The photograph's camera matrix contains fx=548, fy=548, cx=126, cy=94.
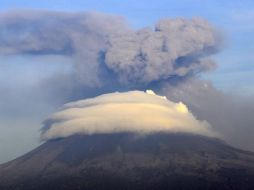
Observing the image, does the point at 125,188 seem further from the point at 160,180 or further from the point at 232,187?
the point at 232,187

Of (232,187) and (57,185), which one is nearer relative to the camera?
(232,187)

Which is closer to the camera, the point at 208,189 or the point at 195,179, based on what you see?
the point at 208,189

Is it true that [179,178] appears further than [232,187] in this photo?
Yes

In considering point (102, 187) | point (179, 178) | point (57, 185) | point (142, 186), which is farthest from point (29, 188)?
point (179, 178)

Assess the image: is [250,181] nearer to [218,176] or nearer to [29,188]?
[218,176]

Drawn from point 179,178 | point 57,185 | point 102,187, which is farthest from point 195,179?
point 57,185

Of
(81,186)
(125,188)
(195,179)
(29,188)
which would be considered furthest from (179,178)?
(29,188)

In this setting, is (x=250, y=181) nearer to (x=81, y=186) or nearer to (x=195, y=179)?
(x=195, y=179)
